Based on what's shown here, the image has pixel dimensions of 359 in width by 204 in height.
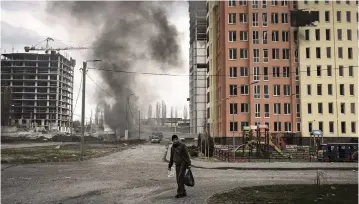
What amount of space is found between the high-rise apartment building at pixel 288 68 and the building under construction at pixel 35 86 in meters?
81.5

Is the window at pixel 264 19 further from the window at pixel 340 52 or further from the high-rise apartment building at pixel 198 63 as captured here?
the high-rise apartment building at pixel 198 63

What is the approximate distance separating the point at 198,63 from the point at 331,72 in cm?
5027

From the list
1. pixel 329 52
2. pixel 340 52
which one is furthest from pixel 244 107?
pixel 340 52

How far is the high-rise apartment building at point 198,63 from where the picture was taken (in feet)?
364

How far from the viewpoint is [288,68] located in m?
68.0

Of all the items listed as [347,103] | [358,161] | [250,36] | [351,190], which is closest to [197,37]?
[250,36]

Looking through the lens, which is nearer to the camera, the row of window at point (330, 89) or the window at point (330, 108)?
the window at point (330, 108)

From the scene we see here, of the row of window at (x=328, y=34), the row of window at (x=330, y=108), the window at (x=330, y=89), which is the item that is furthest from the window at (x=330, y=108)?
the row of window at (x=328, y=34)

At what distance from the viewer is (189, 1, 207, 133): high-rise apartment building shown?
11094 cm

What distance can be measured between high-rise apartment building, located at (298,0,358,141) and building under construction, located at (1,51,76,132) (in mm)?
89908

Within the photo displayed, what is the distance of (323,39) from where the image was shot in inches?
2662

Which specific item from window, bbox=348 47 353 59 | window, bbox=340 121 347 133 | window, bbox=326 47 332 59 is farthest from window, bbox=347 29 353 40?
window, bbox=340 121 347 133

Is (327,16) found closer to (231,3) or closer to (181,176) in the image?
(231,3)

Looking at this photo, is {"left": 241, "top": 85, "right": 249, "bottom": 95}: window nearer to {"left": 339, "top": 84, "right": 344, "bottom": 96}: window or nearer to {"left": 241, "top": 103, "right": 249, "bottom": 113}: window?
{"left": 241, "top": 103, "right": 249, "bottom": 113}: window
